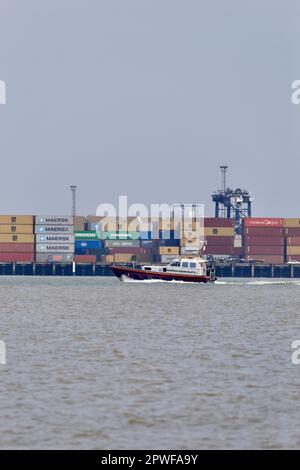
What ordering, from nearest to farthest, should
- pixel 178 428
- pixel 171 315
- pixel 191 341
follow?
1. pixel 178 428
2. pixel 191 341
3. pixel 171 315

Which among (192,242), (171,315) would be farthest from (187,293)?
(192,242)

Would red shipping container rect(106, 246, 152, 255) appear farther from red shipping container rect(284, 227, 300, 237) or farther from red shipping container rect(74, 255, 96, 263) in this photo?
red shipping container rect(284, 227, 300, 237)

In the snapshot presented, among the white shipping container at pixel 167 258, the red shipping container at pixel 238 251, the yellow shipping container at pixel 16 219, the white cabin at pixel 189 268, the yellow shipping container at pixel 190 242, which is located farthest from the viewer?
the yellow shipping container at pixel 16 219

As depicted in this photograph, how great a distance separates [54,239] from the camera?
645 feet

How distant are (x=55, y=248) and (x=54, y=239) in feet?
6.24

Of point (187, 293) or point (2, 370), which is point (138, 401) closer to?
point (2, 370)

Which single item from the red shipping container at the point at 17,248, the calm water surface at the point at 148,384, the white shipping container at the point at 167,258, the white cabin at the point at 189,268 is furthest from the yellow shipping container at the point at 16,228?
the calm water surface at the point at 148,384

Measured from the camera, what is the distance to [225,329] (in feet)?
171

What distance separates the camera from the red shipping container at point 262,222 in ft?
636

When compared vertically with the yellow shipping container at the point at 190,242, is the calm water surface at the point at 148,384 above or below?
below

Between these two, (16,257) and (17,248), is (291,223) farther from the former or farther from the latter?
(16,257)

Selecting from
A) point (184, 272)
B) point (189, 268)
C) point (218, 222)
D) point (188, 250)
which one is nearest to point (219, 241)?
point (218, 222)

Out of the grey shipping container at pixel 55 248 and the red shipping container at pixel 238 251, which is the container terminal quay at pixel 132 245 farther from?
the red shipping container at pixel 238 251

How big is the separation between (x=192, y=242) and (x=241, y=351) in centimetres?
14923
